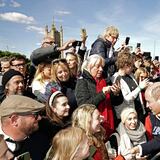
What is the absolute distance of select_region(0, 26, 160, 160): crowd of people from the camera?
2.85 metres

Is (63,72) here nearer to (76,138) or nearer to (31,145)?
(31,145)

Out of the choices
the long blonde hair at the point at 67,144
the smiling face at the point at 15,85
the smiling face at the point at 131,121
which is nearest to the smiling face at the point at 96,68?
the smiling face at the point at 131,121

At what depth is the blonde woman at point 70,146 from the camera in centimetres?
288

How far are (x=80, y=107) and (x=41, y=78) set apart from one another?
45.7 inches

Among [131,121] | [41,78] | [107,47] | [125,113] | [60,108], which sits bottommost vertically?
[131,121]

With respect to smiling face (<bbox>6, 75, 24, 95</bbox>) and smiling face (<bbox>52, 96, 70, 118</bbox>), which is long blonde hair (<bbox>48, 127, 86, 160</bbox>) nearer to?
smiling face (<bbox>52, 96, 70, 118</bbox>)

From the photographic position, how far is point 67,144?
290 centimetres

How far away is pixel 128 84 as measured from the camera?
5.34 m

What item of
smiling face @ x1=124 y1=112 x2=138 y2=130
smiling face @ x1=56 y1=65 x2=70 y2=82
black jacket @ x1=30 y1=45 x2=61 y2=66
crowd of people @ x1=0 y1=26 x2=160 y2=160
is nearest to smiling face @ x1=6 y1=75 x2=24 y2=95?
crowd of people @ x1=0 y1=26 x2=160 y2=160

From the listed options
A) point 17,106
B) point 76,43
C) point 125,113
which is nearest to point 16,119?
point 17,106

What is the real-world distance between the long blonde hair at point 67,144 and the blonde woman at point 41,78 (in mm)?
1749

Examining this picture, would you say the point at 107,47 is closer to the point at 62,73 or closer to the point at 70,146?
the point at 62,73

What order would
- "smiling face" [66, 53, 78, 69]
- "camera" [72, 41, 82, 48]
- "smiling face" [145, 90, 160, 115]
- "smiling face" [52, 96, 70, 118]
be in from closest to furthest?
"smiling face" [145, 90, 160, 115] → "smiling face" [52, 96, 70, 118] → "smiling face" [66, 53, 78, 69] → "camera" [72, 41, 82, 48]

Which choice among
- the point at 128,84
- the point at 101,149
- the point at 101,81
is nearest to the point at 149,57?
the point at 128,84
